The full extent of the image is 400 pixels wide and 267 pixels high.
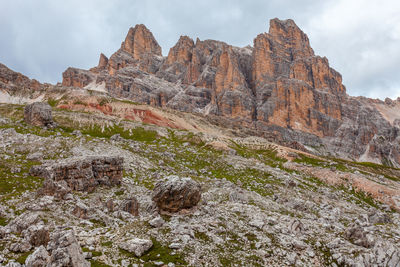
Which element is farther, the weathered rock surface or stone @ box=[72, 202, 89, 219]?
the weathered rock surface

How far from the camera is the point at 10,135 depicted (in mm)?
45250

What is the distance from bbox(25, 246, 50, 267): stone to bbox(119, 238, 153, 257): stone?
4.14 m

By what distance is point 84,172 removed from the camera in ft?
96.5

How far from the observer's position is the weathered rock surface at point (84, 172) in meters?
27.9

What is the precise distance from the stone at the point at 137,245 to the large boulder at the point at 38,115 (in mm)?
59300

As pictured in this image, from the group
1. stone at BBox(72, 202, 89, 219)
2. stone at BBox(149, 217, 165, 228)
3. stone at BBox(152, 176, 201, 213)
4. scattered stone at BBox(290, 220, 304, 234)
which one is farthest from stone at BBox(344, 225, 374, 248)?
stone at BBox(72, 202, 89, 219)

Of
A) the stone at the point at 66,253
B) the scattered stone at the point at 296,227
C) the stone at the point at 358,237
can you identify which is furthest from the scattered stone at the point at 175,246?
the stone at the point at 358,237

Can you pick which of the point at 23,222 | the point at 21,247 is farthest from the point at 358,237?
the point at 23,222

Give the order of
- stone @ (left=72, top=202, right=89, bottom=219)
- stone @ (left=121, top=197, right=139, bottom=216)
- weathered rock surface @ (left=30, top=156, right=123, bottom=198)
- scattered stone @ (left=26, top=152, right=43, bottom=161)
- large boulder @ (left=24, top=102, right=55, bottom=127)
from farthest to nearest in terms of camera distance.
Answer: large boulder @ (left=24, top=102, right=55, bottom=127) < scattered stone @ (left=26, top=152, right=43, bottom=161) < weathered rock surface @ (left=30, top=156, right=123, bottom=198) < stone @ (left=121, top=197, right=139, bottom=216) < stone @ (left=72, top=202, right=89, bottom=219)

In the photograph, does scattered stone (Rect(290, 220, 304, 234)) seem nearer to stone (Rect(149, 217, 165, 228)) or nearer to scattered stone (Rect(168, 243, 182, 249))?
scattered stone (Rect(168, 243, 182, 249))

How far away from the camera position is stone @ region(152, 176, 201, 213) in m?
21.9

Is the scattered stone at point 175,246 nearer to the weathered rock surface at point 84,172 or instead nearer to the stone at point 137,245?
the stone at point 137,245

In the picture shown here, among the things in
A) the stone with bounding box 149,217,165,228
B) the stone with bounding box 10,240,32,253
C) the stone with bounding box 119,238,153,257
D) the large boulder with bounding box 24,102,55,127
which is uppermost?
the large boulder with bounding box 24,102,55,127

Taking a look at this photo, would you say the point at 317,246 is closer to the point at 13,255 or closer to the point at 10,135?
the point at 13,255
